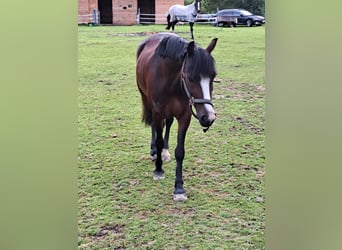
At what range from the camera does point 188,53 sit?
1921 mm

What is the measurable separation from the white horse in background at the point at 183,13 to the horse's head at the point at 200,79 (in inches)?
7.3

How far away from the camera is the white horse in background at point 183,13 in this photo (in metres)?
2.06

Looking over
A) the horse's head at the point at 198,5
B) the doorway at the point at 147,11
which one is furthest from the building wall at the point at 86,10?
the horse's head at the point at 198,5

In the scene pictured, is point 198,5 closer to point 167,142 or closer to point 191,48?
point 191,48

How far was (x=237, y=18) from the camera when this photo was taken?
6.82ft

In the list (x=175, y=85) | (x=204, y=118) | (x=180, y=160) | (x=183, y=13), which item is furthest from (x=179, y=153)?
(x=183, y=13)

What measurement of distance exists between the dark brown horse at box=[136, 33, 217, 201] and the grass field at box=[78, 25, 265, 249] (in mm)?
38

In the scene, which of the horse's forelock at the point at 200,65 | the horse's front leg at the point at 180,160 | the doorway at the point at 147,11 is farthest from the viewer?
the doorway at the point at 147,11

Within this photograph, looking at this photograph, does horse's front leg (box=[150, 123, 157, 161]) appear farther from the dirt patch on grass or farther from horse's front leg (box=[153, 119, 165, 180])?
the dirt patch on grass

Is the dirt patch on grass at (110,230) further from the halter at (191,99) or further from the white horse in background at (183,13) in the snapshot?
the white horse in background at (183,13)

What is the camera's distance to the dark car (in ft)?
6.70

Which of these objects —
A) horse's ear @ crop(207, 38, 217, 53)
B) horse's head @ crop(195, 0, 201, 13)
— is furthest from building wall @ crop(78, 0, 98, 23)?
horse's ear @ crop(207, 38, 217, 53)
